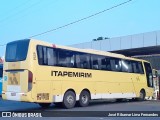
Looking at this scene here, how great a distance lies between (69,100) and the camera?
16.6 meters


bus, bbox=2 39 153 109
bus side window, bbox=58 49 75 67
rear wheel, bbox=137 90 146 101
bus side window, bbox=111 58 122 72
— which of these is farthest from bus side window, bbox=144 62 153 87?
bus side window, bbox=58 49 75 67

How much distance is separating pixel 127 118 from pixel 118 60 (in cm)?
912

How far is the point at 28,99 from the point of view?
14.4 metres

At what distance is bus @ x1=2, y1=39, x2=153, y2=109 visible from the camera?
581 inches

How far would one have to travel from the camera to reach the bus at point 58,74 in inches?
581

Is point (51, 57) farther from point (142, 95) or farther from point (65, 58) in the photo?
point (142, 95)

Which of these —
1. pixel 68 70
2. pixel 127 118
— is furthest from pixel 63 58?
pixel 127 118

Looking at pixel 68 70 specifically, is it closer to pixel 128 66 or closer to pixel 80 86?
Answer: pixel 80 86

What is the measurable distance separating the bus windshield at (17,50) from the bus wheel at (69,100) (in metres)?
3.12

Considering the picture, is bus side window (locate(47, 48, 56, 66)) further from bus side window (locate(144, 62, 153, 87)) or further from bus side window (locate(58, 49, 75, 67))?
bus side window (locate(144, 62, 153, 87))

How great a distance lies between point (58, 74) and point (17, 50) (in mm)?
2326

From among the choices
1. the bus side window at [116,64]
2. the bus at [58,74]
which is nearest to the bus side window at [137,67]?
the bus at [58,74]

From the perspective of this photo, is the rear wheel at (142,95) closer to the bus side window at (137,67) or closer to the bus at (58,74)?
the bus side window at (137,67)

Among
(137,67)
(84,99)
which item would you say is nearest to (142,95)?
(137,67)
